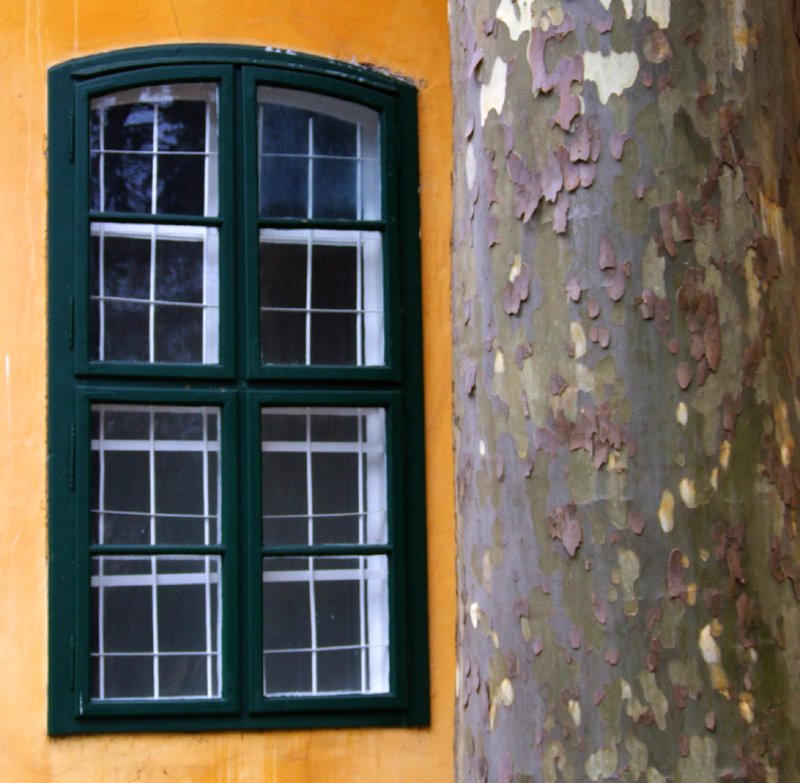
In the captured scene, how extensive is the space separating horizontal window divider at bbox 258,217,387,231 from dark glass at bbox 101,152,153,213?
388 mm

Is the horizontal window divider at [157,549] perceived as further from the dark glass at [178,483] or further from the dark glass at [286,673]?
the dark glass at [286,673]

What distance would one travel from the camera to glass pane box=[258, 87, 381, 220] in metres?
5.10

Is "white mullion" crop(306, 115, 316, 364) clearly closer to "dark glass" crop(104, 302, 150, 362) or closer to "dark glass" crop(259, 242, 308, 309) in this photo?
"dark glass" crop(259, 242, 308, 309)

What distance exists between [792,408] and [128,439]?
2.88 meters

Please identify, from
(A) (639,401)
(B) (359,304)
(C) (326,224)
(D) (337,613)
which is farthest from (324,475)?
(A) (639,401)

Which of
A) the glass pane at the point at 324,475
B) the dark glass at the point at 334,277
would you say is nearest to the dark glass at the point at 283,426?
the glass pane at the point at 324,475

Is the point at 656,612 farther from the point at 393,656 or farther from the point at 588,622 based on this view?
the point at 393,656

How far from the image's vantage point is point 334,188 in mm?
5141

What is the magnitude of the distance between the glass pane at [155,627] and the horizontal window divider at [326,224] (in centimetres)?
110

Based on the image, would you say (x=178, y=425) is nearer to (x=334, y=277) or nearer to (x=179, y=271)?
(x=179, y=271)

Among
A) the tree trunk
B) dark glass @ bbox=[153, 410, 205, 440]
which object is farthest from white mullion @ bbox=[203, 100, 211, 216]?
the tree trunk

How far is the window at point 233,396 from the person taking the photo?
478 centimetres

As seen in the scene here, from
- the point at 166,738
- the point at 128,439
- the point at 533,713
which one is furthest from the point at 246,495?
the point at 533,713

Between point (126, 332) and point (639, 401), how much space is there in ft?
9.45
